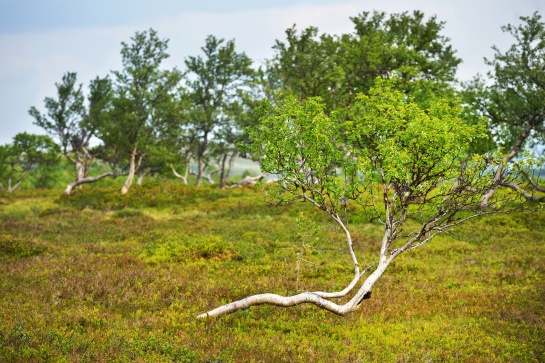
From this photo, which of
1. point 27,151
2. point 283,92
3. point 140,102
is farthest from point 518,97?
point 27,151

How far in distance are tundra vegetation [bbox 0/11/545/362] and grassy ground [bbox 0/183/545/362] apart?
2.6 inches

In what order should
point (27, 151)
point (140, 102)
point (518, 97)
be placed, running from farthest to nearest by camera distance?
point (27, 151) → point (140, 102) → point (518, 97)

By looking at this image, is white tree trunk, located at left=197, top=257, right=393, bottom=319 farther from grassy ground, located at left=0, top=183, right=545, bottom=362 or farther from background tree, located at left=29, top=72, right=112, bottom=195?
background tree, located at left=29, top=72, right=112, bottom=195

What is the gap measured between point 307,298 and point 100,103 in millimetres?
47878

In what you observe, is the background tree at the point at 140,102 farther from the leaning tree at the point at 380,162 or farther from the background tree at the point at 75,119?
the leaning tree at the point at 380,162

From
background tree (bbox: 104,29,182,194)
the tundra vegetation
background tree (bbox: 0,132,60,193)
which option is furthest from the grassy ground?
background tree (bbox: 0,132,60,193)

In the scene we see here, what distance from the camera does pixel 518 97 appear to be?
30.3m

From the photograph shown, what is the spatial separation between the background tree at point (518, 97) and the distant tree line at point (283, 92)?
0.07 metres

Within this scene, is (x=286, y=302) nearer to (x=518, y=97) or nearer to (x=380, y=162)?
(x=380, y=162)

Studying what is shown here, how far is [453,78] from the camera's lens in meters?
36.2

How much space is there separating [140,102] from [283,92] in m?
22.0

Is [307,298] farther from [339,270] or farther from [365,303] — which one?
[339,270]

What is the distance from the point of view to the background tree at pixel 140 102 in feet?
134

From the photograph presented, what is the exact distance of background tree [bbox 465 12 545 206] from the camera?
97.7 feet
